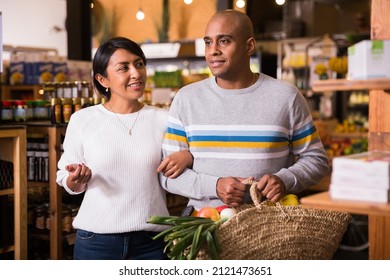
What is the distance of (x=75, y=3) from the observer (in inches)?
238

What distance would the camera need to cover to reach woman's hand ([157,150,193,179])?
8.41 ft

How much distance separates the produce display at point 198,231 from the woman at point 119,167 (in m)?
0.31

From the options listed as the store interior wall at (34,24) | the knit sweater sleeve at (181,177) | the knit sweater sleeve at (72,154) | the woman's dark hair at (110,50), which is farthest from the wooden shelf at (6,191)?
the store interior wall at (34,24)

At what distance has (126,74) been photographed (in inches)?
109

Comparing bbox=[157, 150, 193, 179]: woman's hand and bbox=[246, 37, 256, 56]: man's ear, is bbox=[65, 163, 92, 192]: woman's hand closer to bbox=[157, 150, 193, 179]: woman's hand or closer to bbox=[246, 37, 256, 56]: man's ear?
bbox=[157, 150, 193, 179]: woman's hand

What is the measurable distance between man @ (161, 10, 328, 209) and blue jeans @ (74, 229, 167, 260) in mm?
297

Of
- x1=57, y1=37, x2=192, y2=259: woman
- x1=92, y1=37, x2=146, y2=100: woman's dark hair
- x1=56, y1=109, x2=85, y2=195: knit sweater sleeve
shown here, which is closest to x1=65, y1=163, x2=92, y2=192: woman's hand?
x1=57, y1=37, x2=192, y2=259: woman

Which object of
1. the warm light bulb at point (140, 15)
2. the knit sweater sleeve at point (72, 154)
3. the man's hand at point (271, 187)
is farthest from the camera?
the warm light bulb at point (140, 15)

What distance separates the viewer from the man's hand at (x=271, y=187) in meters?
2.37

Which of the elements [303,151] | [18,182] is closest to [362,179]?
[303,151]

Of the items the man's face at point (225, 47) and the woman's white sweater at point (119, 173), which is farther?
the woman's white sweater at point (119, 173)

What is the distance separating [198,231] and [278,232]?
0.29 m

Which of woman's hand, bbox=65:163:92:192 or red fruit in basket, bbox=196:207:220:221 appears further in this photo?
woman's hand, bbox=65:163:92:192

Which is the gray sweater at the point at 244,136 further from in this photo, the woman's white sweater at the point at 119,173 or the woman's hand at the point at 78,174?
the woman's hand at the point at 78,174
